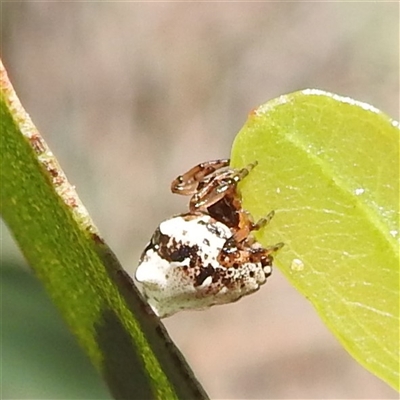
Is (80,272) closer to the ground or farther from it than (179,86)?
closer to the ground

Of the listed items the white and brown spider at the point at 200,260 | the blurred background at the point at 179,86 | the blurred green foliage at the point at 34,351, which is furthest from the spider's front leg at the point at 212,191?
the blurred background at the point at 179,86

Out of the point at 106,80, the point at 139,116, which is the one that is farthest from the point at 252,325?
the point at 106,80

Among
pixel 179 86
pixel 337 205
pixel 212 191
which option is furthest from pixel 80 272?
pixel 179 86

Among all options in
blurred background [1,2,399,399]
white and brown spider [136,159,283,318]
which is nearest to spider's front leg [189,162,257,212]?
white and brown spider [136,159,283,318]

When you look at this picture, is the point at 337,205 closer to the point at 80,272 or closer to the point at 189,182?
the point at 80,272

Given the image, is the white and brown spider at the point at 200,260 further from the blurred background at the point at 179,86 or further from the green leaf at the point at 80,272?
the blurred background at the point at 179,86

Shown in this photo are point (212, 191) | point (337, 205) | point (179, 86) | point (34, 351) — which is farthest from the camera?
point (179, 86)
